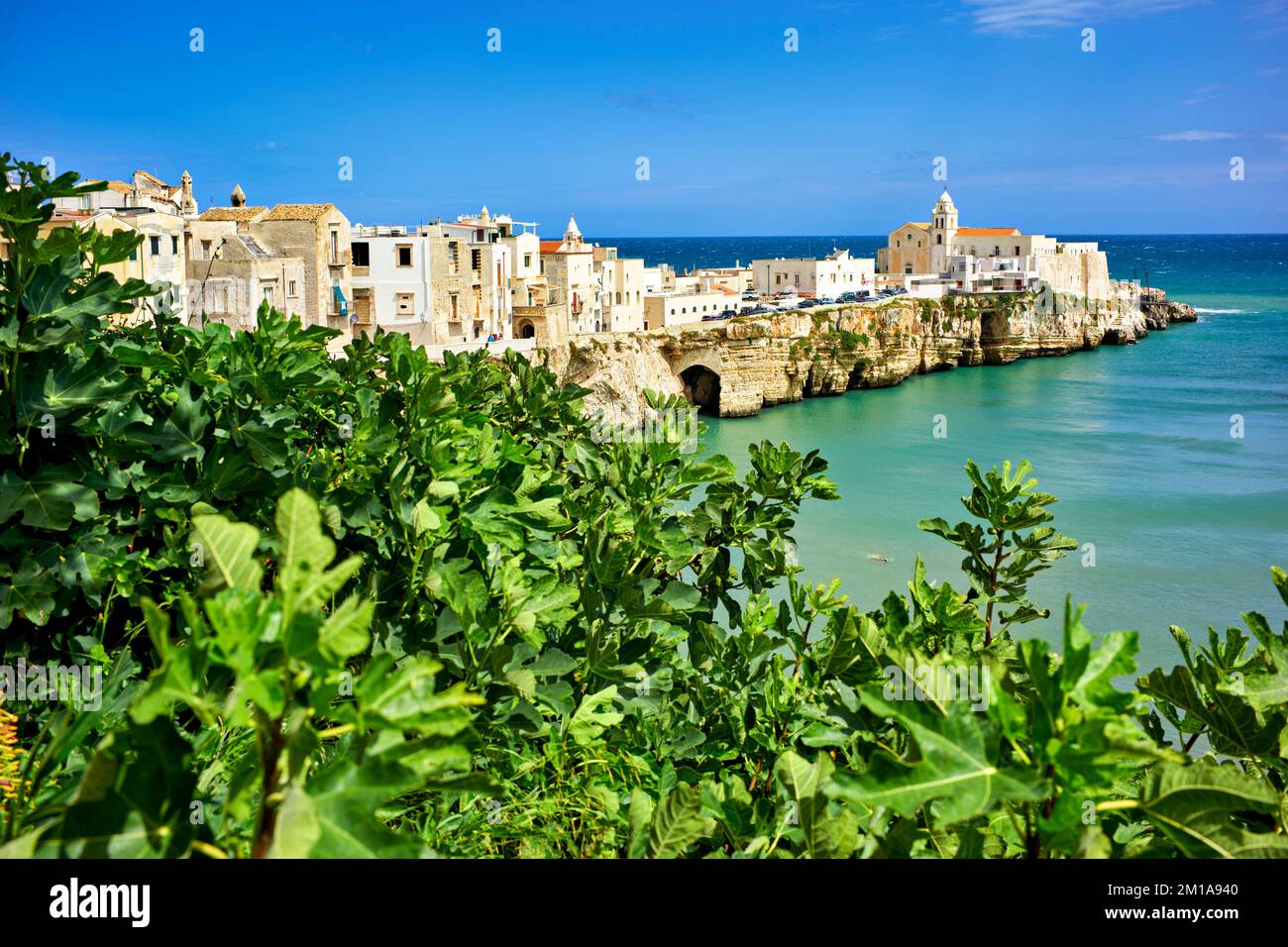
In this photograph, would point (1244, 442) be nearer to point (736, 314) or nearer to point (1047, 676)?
point (736, 314)

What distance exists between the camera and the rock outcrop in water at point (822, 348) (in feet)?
138

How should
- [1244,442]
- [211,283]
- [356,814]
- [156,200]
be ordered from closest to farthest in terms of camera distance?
[356,814]
[211,283]
[156,200]
[1244,442]

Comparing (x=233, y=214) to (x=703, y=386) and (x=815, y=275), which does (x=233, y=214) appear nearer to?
(x=703, y=386)

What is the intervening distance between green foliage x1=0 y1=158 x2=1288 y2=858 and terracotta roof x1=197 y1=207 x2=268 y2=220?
29354 mm

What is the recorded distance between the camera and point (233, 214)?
105ft

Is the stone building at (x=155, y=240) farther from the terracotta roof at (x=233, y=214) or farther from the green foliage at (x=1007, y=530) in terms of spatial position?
the green foliage at (x=1007, y=530)

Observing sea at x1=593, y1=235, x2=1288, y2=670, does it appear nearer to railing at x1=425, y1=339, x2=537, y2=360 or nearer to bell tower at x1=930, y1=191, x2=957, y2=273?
railing at x1=425, y1=339, x2=537, y2=360

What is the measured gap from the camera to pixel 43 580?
314 cm

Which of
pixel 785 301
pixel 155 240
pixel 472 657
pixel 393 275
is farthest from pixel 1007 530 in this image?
pixel 785 301

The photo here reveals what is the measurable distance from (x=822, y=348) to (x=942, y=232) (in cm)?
2930

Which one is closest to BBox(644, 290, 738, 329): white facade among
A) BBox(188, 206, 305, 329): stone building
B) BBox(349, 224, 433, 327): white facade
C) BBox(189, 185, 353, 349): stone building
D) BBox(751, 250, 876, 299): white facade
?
BBox(751, 250, 876, 299): white facade
